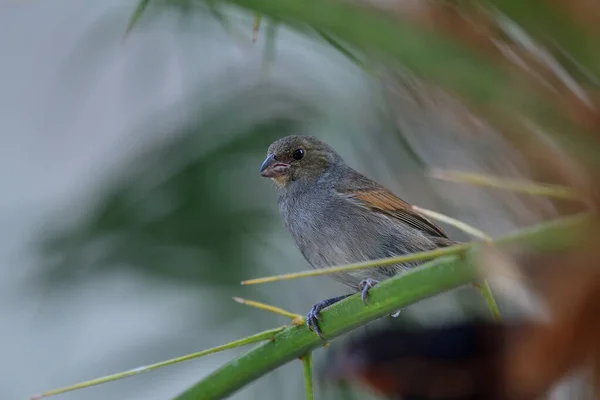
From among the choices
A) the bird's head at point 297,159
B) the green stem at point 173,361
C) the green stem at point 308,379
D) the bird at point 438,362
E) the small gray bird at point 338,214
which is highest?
the bird's head at point 297,159

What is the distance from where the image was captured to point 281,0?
1.01m

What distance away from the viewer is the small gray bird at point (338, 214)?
2512mm

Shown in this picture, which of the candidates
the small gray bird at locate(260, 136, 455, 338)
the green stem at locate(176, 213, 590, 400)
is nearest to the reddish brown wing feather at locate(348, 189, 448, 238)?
the small gray bird at locate(260, 136, 455, 338)

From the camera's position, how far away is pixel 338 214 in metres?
2.67

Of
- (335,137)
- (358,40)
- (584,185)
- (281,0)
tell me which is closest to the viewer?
(584,185)

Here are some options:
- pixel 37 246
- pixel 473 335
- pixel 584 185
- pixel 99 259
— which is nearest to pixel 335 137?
pixel 99 259

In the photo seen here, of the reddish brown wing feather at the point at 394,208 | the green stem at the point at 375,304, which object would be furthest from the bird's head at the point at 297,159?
the green stem at the point at 375,304

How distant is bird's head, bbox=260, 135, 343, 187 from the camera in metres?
2.74

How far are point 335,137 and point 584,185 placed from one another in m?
2.35

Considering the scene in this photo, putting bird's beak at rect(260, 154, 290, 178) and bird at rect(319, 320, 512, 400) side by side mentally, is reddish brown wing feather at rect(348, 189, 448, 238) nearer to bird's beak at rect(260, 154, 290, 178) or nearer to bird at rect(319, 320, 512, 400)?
bird's beak at rect(260, 154, 290, 178)

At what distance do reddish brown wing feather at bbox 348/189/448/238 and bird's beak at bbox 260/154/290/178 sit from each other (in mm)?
243

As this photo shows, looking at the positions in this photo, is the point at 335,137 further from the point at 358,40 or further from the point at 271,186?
the point at 358,40

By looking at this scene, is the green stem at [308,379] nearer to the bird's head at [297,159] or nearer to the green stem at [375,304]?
the green stem at [375,304]

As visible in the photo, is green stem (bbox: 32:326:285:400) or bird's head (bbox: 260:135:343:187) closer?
green stem (bbox: 32:326:285:400)
